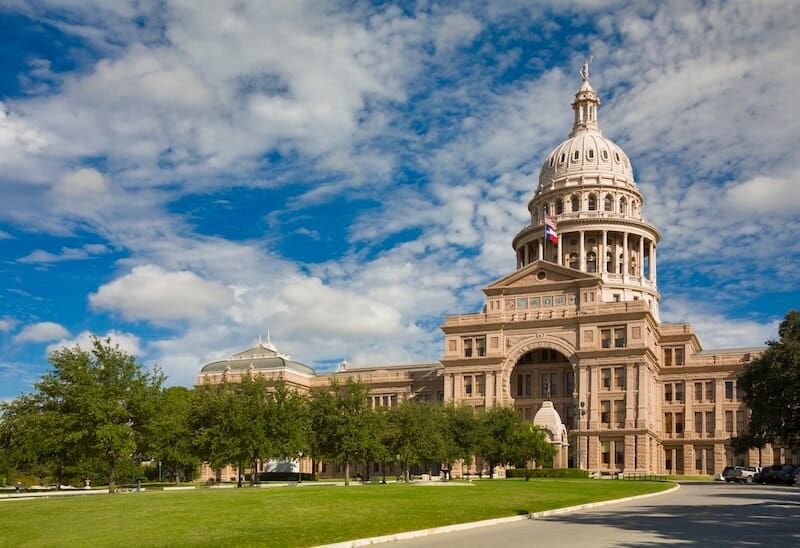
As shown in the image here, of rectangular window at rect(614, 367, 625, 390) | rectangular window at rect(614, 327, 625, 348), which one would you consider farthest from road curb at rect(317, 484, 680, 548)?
rectangular window at rect(614, 327, 625, 348)

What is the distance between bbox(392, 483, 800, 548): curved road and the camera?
957 inches

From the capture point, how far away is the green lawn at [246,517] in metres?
23.7

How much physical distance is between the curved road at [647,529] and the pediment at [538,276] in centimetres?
7052

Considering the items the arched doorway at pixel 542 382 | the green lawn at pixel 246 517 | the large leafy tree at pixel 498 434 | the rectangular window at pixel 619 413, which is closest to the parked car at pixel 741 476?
the rectangular window at pixel 619 413

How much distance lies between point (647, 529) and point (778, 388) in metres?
42.6

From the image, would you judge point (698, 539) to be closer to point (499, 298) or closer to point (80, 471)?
point (80, 471)

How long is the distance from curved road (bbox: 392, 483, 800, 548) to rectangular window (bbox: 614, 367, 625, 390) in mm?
64481

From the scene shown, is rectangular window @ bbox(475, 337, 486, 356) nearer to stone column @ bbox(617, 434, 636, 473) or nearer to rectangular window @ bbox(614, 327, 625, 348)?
rectangular window @ bbox(614, 327, 625, 348)

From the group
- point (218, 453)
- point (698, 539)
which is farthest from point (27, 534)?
point (218, 453)

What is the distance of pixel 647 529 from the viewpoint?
28.1 m

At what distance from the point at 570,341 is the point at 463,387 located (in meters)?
15.4

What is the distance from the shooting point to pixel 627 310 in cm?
10469

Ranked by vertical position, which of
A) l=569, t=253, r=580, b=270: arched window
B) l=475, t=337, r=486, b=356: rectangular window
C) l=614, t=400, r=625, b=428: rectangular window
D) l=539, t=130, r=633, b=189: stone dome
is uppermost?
l=539, t=130, r=633, b=189: stone dome

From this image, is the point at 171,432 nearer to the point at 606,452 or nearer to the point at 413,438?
the point at 413,438
